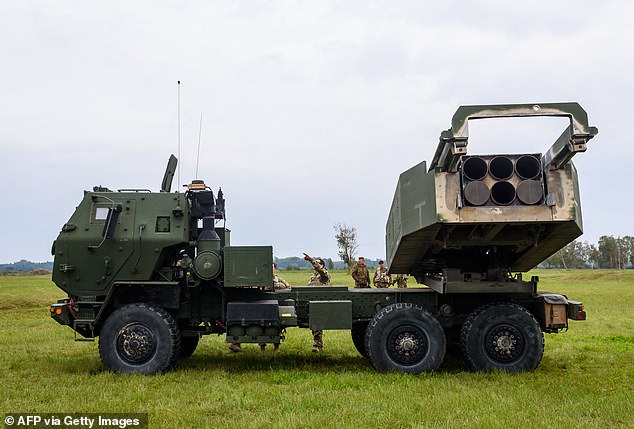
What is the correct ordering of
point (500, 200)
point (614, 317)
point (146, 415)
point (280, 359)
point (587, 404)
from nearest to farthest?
point (146, 415), point (587, 404), point (500, 200), point (280, 359), point (614, 317)

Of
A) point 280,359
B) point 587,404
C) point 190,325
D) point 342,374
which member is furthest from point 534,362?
point 190,325

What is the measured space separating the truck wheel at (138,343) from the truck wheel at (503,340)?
3944mm

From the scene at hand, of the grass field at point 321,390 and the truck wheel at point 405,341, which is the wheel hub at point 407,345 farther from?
the grass field at point 321,390

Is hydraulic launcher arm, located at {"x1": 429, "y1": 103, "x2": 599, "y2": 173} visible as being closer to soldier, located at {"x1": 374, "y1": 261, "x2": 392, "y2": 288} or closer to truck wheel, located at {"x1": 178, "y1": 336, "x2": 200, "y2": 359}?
truck wheel, located at {"x1": 178, "y1": 336, "x2": 200, "y2": 359}

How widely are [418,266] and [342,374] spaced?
2.24m

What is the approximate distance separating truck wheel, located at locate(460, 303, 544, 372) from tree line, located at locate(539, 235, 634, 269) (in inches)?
3474

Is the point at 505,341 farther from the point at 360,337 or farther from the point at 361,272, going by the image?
the point at 361,272

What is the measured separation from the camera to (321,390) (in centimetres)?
707

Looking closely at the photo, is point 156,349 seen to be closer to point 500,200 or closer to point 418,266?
point 418,266

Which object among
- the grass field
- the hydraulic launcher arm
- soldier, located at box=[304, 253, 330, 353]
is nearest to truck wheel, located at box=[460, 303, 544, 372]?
the grass field

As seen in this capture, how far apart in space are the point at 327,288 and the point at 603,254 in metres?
100

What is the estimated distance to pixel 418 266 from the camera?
31.1ft

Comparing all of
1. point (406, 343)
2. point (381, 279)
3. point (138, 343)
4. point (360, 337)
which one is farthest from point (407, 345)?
point (381, 279)

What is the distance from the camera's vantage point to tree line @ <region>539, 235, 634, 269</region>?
94125mm
